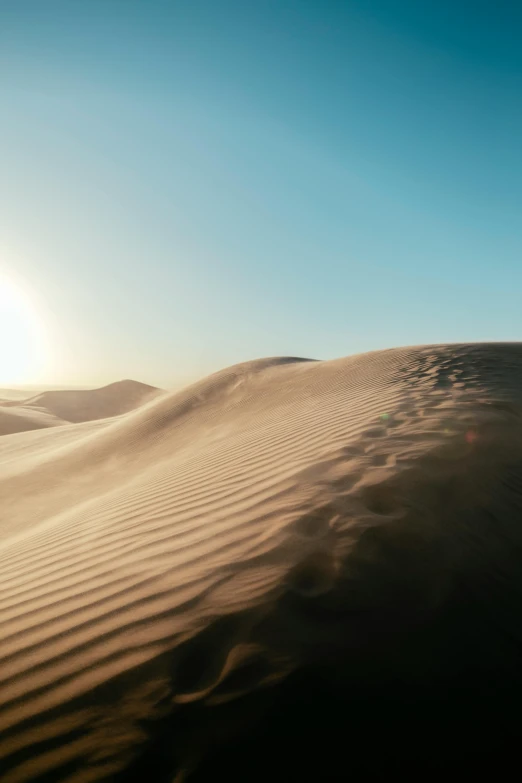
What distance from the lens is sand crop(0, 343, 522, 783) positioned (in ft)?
4.53

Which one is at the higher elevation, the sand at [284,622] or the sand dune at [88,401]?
the sand dune at [88,401]

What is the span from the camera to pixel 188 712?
4.73 ft

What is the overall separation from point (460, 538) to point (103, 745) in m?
2.04

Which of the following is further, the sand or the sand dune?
the sand dune

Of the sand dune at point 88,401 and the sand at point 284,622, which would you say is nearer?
the sand at point 284,622

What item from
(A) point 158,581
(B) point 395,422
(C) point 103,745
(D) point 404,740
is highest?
(B) point 395,422

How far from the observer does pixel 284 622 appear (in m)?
1.78

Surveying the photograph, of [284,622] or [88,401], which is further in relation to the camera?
[88,401]

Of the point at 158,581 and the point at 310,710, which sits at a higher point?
the point at 158,581

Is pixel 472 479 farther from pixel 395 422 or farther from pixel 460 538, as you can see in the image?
pixel 395 422

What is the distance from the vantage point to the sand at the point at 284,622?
1381 mm

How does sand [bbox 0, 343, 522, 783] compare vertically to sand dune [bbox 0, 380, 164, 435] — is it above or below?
below

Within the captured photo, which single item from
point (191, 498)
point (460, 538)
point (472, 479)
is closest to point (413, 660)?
point (460, 538)

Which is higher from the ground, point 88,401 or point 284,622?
point 88,401
